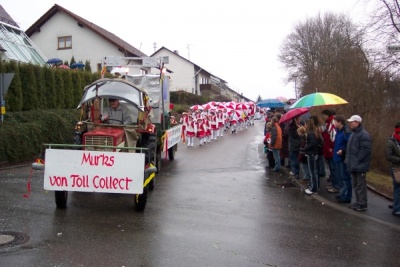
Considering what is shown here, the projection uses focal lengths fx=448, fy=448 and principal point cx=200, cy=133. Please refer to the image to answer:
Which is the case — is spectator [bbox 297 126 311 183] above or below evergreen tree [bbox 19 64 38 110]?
below

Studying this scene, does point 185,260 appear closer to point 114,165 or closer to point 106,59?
point 114,165

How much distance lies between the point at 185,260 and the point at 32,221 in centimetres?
309

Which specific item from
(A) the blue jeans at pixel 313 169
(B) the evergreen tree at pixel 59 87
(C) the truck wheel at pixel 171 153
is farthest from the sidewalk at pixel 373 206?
(B) the evergreen tree at pixel 59 87

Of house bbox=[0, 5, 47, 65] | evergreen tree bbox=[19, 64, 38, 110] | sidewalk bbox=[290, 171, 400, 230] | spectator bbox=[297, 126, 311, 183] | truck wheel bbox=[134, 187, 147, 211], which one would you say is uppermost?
house bbox=[0, 5, 47, 65]

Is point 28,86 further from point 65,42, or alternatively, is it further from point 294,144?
point 65,42

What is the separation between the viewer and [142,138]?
1023cm

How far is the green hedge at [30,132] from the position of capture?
1411cm

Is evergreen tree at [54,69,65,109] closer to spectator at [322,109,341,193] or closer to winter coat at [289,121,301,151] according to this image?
winter coat at [289,121,301,151]

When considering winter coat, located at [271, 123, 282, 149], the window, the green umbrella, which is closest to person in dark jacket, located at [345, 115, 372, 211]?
the green umbrella

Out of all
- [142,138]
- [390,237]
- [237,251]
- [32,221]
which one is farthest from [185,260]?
[142,138]

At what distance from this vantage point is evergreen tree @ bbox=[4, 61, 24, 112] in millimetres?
16109

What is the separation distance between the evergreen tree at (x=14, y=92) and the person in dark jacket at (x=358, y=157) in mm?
12046

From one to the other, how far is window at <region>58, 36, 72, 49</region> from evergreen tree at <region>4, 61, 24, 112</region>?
27148 millimetres

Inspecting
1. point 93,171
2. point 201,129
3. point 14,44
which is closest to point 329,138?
point 93,171
